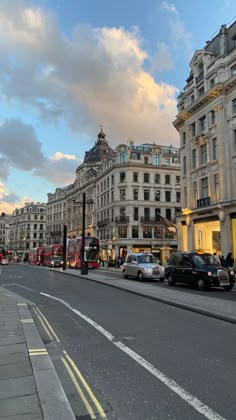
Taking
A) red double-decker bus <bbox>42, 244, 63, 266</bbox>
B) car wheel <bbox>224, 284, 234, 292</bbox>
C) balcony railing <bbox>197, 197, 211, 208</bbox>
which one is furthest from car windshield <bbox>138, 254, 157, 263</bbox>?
red double-decker bus <bbox>42, 244, 63, 266</bbox>

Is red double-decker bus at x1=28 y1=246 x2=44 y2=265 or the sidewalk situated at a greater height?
red double-decker bus at x1=28 y1=246 x2=44 y2=265

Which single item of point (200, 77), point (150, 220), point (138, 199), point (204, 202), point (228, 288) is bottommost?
point (228, 288)

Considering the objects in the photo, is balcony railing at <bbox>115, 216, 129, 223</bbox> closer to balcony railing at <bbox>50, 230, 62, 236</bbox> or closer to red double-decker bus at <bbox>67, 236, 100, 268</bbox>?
red double-decker bus at <bbox>67, 236, 100, 268</bbox>

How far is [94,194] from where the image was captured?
84.0 meters

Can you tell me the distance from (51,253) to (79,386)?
57.1 m

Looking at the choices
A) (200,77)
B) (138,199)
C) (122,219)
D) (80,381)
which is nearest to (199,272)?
(80,381)

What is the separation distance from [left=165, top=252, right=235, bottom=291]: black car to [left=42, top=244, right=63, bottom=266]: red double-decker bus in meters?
37.9

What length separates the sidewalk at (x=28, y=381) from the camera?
13.2 feet

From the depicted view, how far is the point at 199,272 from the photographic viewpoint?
18.2m

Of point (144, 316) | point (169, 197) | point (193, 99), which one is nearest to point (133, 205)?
point (169, 197)

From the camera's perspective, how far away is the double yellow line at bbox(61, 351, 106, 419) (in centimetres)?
423

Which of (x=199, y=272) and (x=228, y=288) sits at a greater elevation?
(x=199, y=272)

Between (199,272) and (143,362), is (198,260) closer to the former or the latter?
(199,272)

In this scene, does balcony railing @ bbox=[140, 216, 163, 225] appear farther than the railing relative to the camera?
Yes
